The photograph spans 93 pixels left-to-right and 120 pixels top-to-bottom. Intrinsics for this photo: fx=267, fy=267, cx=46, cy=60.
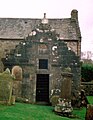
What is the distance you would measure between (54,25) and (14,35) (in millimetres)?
5847

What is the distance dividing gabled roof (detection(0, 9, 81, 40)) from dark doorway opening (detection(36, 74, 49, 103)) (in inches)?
539

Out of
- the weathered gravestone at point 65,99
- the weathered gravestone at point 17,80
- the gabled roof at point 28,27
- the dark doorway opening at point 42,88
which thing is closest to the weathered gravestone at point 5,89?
the weathered gravestone at point 65,99

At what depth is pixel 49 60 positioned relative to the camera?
68.1 feet

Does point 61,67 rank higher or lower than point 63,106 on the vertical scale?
higher

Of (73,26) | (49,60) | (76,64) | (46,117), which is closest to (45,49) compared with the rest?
(49,60)

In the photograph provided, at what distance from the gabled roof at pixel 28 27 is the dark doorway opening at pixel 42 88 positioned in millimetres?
13700

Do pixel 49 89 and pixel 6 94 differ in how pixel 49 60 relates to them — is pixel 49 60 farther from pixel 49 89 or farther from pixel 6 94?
pixel 6 94

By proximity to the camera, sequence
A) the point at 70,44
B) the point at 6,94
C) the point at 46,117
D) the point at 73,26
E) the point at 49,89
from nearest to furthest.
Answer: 1. the point at 46,117
2. the point at 6,94
3. the point at 49,89
4. the point at 70,44
5. the point at 73,26

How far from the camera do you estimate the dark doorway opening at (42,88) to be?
2055 centimetres

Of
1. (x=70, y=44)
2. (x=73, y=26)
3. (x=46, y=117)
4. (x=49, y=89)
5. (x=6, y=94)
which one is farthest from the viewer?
(x=73, y=26)

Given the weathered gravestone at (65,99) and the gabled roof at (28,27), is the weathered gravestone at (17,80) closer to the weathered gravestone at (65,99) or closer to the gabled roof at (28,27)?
the weathered gravestone at (65,99)

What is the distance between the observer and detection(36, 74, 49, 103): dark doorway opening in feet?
67.4

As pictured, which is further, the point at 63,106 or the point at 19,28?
the point at 19,28

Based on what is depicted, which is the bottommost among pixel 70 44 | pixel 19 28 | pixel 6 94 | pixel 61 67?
pixel 6 94
